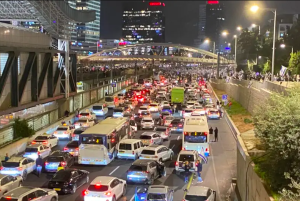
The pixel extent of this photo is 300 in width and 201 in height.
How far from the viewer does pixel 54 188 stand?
64.6ft

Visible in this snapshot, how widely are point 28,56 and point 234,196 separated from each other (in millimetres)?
22914

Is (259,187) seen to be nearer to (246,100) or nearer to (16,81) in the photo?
(16,81)

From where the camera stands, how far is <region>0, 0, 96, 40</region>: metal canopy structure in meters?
40.8

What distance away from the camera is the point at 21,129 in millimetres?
30516

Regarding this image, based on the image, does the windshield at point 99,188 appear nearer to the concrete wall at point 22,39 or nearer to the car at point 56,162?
the car at point 56,162

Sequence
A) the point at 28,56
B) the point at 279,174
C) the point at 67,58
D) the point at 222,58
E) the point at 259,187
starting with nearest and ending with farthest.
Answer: the point at 279,174
the point at 259,187
the point at 28,56
the point at 67,58
the point at 222,58

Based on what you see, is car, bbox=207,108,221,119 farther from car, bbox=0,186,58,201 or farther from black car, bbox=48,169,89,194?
car, bbox=0,186,58,201

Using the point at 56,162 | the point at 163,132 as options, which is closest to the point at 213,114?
the point at 163,132

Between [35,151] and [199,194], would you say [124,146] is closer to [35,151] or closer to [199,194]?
[35,151]

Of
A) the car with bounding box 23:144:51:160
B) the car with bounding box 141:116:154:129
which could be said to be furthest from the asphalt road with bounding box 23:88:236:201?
the car with bounding box 141:116:154:129

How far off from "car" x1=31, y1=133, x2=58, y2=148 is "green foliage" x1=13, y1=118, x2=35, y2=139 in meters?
0.98

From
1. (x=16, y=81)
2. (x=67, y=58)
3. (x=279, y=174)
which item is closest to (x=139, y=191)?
(x=279, y=174)

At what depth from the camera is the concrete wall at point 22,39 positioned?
104 feet

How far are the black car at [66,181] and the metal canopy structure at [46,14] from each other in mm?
23341
